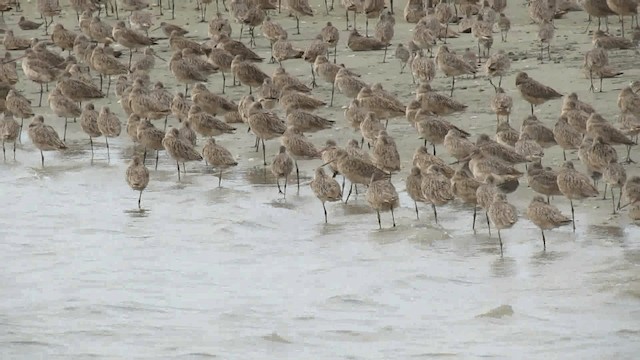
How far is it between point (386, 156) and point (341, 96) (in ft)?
11.3

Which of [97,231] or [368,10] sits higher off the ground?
[368,10]

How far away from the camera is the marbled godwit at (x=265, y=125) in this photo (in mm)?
14320

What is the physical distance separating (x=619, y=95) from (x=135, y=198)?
4.71 metres

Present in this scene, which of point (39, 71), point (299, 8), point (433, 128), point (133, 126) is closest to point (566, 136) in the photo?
point (433, 128)

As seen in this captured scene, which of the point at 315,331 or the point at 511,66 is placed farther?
the point at 511,66

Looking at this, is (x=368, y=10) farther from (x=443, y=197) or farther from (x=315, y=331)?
(x=315, y=331)

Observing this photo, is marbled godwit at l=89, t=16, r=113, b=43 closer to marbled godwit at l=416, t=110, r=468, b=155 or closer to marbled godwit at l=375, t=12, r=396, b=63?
marbled godwit at l=375, t=12, r=396, b=63

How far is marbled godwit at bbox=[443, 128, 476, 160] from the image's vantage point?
13086 mm

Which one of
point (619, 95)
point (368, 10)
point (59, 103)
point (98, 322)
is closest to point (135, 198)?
point (59, 103)

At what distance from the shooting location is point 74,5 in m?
20.3

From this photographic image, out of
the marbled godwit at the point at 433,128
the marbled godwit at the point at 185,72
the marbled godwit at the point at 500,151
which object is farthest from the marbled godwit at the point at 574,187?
the marbled godwit at the point at 185,72

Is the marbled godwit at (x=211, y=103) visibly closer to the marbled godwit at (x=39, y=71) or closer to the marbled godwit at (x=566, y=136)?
the marbled godwit at (x=39, y=71)

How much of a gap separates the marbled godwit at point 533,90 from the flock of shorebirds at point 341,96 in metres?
0.01

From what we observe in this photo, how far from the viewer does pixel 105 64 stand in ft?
56.2
